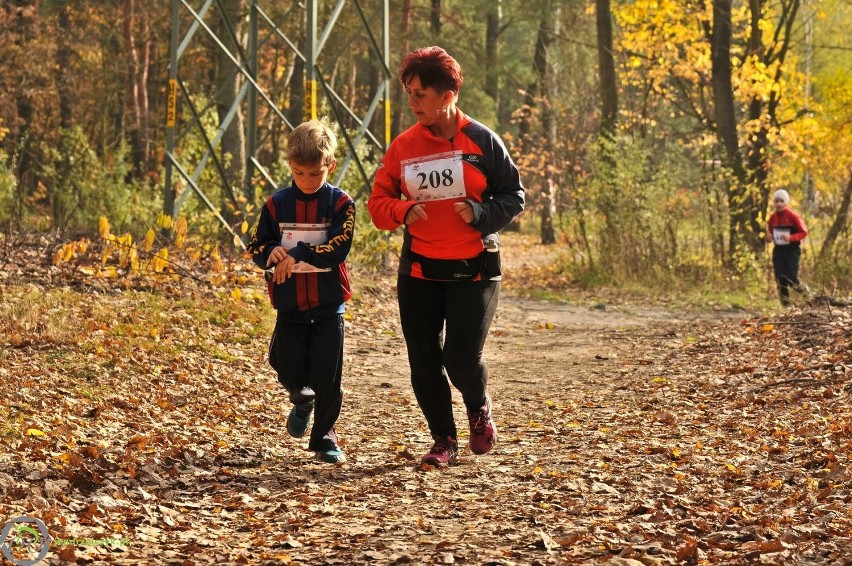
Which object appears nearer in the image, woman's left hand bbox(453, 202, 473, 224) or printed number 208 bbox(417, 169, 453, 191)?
woman's left hand bbox(453, 202, 473, 224)

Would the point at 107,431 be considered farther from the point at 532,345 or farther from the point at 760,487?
the point at 532,345

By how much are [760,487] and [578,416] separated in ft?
8.02

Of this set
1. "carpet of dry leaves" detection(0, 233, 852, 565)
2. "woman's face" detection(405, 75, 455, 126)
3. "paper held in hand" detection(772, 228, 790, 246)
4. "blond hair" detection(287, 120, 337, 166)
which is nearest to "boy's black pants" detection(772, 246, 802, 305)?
"paper held in hand" detection(772, 228, 790, 246)

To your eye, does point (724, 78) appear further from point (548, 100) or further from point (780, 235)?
point (548, 100)

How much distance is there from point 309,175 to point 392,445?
1.90 m

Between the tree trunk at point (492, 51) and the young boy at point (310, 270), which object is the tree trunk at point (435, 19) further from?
the young boy at point (310, 270)

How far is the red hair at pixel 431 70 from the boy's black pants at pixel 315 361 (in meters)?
1.34

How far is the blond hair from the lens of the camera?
584 centimetres

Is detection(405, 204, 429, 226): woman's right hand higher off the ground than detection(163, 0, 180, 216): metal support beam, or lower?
lower

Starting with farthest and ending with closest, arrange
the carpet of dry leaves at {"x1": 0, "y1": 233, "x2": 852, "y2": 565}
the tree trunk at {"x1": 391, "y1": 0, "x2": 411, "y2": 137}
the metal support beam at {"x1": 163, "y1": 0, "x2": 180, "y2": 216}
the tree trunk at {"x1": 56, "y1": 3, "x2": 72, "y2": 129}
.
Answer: the tree trunk at {"x1": 391, "y1": 0, "x2": 411, "y2": 137}, the tree trunk at {"x1": 56, "y1": 3, "x2": 72, "y2": 129}, the metal support beam at {"x1": 163, "y1": 0, "x2": 180, "y2": 216}, the carpet of dry leaves at {"x1": 0, "y1": 233, "x2": 852, "y2": 565}

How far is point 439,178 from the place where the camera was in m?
5.75

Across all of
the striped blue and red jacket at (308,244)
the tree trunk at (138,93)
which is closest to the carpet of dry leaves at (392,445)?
the striped blue and red jacket at (308,244)

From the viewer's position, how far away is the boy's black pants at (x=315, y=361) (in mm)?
6070

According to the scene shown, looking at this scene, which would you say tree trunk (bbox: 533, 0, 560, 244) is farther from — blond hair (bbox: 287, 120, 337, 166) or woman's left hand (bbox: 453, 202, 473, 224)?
woman's left hand (bbox: 453, 202, 473, 224)
